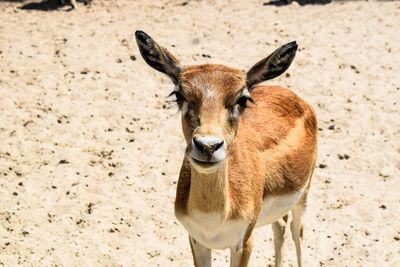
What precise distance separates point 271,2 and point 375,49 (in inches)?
136

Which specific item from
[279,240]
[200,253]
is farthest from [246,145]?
[279,240]

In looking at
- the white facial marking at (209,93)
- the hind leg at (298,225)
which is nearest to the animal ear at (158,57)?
Answer: the white facial marking at (209,93)

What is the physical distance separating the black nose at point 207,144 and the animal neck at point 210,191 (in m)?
0.60

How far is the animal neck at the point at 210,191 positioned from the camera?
4.73 metres

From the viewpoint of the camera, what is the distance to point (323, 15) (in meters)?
13.7

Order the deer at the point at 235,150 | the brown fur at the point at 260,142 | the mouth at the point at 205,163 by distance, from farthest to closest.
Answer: the brown fur at the point at 260,142, the deer at the point at 235,150, the mouth at the point at 205,163

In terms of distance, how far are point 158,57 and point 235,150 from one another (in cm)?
105

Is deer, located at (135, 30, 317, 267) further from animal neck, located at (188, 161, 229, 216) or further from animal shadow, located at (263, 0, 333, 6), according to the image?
animal shadow, located at (263, 0, 333, 6)

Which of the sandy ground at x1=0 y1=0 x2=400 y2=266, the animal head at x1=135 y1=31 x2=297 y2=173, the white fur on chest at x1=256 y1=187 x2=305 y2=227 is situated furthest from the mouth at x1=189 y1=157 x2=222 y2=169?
the white fur on chest at x1=256 y1=187 x2=305 y2=227

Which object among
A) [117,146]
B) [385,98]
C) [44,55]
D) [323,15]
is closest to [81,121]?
[117,146]

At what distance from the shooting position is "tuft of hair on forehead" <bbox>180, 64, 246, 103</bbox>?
4543 millimetres

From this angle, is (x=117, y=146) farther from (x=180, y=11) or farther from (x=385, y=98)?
(x=180, y=11)

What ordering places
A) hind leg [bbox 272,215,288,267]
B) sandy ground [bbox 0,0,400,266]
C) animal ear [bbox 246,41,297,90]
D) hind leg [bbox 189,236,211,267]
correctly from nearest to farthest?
animal ear [bbox 246,41,297,90]
hind leg [bbox 189,236,211,267]
hind leg [bbox 272,215,288,267]
sandy ground [bbox 0,0,400,266]

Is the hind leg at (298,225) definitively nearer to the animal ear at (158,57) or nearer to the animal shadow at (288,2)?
the animal ear at (158,57)
